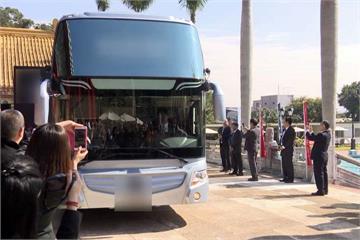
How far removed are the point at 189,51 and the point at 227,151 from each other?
891 cm

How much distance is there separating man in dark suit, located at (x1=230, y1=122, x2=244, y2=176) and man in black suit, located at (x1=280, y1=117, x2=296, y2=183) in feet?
6.34

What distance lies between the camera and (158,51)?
8.47 m

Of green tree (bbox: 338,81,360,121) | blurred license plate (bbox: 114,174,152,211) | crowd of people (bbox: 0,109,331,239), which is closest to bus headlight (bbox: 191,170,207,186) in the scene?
blurred license plate (bbox: 114,174,152,211)

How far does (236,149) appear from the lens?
15711 mm

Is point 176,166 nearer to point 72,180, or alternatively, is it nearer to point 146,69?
point 146,69

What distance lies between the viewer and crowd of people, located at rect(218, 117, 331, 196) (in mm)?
11594

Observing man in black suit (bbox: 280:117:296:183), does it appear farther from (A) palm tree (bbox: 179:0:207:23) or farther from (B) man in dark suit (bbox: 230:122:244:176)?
(A) palm tree (bbox: 179:0:207:23)

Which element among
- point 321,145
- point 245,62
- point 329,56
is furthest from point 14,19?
point 321,145

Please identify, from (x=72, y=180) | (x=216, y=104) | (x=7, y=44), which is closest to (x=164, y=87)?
(x=216, y=104)

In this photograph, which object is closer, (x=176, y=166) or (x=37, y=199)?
(x=37, y=199)

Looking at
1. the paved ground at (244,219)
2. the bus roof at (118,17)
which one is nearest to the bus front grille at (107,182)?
the paved ground at (244,219)

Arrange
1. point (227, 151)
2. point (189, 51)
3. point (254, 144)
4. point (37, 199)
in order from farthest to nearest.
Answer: point (227, 151) → point (254, 144) → point (189, 51) → point (37, 199)

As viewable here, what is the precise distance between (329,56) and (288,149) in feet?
11.0

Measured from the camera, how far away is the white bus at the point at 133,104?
807 centimetres
